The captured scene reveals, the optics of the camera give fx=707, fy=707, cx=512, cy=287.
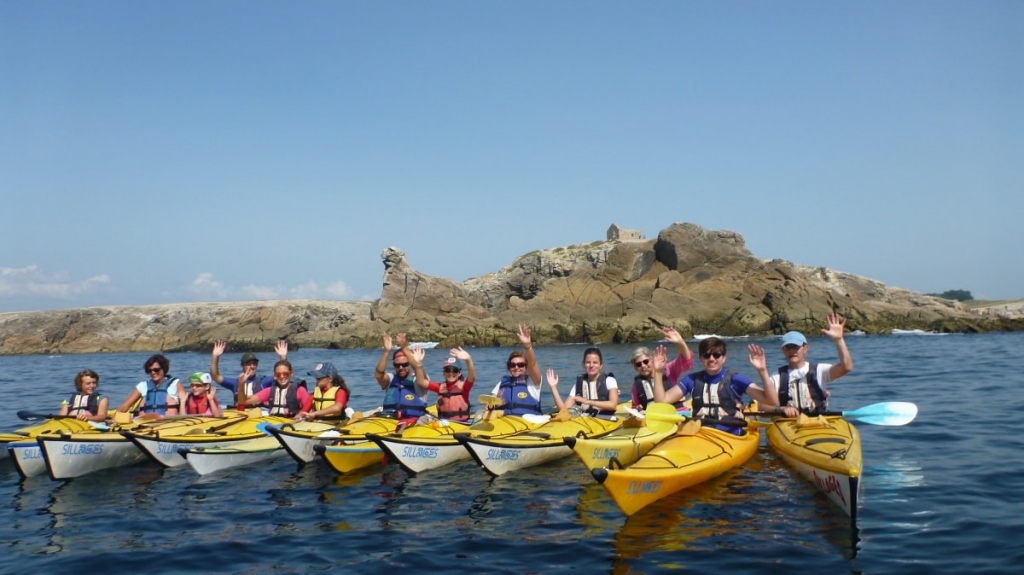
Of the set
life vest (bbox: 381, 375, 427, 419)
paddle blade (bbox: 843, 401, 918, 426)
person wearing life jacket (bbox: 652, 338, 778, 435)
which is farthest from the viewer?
life vest (bbox: 381, 375, 427, 419)

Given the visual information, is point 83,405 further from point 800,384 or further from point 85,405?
point 800,384

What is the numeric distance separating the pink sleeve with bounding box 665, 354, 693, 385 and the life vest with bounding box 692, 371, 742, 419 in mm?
1342

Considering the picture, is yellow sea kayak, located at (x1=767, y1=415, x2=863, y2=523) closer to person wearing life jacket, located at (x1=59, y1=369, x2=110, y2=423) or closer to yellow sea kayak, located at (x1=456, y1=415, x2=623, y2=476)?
yellow sea kayak, located at (x1=456, y1=415, x2=623, y2=476)

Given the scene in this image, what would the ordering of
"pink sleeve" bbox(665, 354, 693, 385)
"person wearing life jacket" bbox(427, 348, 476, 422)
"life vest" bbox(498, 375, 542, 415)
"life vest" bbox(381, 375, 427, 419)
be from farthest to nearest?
"life vest" bbox(381, 375, 427, 419) → "person wearing life jacket" bbox(427, 348, 476, 422) → "life vest" bbox(498, 375, 542, 415) → "pink sleeve" bbox(665, 354, 693, 385)

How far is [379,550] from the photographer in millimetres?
→ 6578

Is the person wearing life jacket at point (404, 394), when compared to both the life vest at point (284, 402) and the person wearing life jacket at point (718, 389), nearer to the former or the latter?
the life vest at point (284, 402)

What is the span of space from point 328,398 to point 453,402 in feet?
7.43

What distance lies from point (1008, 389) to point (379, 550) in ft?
50.9

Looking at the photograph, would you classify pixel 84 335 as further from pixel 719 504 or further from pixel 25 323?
pixel 719 504

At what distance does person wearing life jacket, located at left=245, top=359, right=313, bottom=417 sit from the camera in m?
11.6

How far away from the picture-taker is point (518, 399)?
1062 cm

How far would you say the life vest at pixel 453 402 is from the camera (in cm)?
1077

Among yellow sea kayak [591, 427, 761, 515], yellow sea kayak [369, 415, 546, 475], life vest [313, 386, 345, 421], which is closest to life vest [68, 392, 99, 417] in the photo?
life vest [313, 386, 345, 421]

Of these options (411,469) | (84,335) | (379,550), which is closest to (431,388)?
(411,469)
